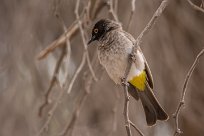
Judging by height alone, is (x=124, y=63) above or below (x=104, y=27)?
below

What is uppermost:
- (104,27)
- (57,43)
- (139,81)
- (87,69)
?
(104,27)

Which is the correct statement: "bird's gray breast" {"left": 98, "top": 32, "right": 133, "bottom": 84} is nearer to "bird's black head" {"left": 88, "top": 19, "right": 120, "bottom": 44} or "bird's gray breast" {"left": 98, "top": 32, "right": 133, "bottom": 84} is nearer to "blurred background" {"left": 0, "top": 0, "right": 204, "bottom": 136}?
"bird's black head" {"left": 88, "top": 19, "right": 120, "bottom": 44}

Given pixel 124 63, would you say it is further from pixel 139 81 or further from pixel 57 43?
pixel 57 43

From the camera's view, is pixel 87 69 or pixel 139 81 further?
pixel 87 69

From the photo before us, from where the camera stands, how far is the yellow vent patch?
388 cm

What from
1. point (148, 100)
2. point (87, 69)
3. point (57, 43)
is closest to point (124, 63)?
point (148, 100)

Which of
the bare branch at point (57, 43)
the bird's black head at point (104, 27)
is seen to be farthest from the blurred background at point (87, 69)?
the bird's black head at point (104, 27)

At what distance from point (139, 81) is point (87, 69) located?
0.74 metres

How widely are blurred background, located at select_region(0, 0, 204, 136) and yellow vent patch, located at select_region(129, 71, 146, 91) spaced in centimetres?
46

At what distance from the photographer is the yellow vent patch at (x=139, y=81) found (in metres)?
3.88

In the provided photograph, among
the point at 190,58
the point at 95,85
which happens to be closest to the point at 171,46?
the point at 190,58

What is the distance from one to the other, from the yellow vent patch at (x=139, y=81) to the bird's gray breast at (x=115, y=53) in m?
0.09

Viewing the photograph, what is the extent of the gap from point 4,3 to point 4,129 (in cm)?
115

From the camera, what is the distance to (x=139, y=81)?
3916 mm
